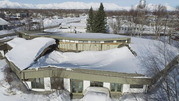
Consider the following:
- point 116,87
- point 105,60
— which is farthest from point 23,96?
point 105,60

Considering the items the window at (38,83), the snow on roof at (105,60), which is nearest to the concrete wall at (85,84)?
the snow on roof at (105,60)

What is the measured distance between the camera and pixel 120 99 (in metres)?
10.4

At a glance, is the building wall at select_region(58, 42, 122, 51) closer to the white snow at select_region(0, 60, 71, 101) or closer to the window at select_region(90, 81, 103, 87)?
the window at select_region(90, 81, 103, 87)

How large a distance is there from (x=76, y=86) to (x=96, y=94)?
7.41 feet

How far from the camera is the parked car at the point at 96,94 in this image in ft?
31.9

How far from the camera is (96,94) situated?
10.2 meters

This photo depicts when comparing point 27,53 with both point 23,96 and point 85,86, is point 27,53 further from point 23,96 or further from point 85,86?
point 85,86

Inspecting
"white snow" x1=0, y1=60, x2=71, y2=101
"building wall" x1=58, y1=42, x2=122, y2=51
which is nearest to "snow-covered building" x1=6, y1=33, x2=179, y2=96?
"white snow" x1=0, y1=60, x2=71, y2=101

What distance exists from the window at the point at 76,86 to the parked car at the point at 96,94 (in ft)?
2.35

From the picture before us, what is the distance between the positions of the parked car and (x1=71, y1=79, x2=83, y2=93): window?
2.35 feet

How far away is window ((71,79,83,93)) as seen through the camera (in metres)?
11.4

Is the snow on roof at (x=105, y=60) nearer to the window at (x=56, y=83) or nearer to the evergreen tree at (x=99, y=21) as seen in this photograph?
the window at (x=56, y=83)

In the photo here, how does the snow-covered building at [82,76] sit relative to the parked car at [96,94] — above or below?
above

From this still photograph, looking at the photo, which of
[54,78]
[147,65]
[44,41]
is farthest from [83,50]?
[147,65]
